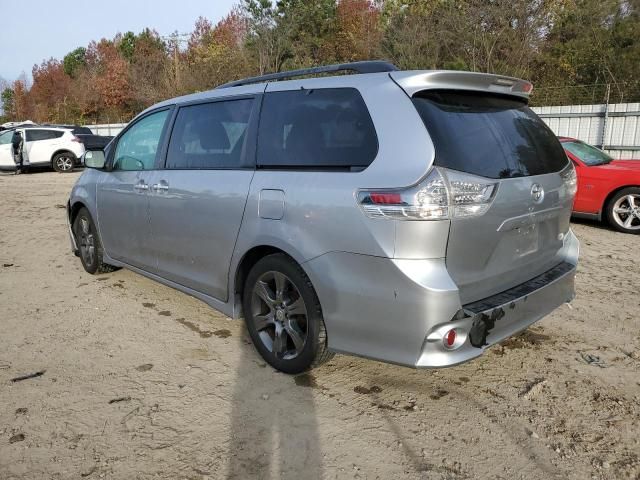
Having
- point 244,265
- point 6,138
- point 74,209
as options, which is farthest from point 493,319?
point 6,138

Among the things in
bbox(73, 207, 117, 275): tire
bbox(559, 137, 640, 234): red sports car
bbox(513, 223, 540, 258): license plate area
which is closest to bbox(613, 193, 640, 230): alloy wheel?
bbox(559, 137, 640, 234): red sports car

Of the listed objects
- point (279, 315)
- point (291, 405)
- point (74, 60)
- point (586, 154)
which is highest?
point (74, 60)

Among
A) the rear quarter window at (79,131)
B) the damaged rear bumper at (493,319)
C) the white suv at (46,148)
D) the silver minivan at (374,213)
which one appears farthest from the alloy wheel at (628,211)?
the rear quarter window at (79,131)

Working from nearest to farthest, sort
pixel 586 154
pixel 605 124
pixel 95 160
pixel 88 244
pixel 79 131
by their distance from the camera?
pixel 95 160 < pixel 88 244 < pixel 586 154 < pixel 605 124 < pixel 79 131

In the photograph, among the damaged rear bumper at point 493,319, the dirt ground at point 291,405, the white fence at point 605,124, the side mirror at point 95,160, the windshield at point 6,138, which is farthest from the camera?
the windshield at point 6,138

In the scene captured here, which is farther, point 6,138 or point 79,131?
point 79,131

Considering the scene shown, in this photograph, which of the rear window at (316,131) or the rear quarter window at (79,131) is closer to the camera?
the rear window at (316,131)

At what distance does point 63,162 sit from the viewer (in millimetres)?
18797

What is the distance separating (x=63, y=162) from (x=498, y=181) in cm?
1930

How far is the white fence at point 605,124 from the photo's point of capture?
45.9 feet

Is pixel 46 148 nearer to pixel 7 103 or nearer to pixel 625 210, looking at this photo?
pixel 625 210

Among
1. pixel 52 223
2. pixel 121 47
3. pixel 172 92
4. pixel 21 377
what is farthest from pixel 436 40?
pixel 121 47

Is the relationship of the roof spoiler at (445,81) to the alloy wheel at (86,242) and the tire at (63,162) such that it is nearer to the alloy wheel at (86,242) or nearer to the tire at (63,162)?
the alloy wheel at (86,242)

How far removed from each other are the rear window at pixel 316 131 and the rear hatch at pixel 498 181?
0.34 meters
